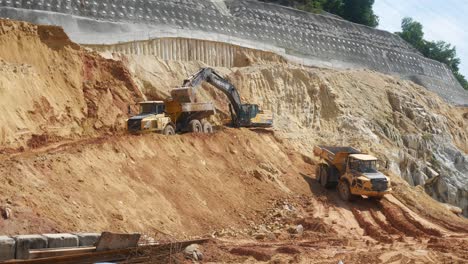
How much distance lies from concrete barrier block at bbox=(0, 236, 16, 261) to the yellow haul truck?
1401 centimetres

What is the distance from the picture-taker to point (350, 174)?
23672 mm

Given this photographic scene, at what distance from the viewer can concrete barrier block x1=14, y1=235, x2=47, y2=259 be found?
1208 cm

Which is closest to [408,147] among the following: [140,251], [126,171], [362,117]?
[362,117]

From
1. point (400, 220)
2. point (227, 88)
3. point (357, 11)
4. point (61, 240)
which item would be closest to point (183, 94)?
point (227, 88)

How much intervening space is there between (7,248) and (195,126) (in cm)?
1349

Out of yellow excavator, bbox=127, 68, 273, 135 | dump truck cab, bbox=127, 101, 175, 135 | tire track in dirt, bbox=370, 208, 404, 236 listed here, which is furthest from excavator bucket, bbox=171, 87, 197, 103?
tire track in dirt, bbox=370, 208, 404, 236

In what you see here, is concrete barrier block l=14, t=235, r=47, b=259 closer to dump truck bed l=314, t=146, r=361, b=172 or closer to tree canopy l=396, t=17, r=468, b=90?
dump truck bed l=314, t=146, r=361, b=172

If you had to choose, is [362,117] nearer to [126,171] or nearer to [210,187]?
[210,187]

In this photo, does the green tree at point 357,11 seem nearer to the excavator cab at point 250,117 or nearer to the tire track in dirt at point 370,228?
the excavator cab at point 250,117

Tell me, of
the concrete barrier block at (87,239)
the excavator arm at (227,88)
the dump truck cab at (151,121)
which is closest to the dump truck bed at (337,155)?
the excavator arm at (227,88)

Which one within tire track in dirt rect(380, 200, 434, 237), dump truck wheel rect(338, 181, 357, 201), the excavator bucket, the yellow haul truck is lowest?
tire track in dirt rect(380, 200, 434, 237)

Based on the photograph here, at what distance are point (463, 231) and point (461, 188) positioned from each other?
1137 centimetres

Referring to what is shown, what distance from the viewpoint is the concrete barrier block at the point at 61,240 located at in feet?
41.3

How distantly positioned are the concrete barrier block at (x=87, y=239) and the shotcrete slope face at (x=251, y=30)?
47.4ft
